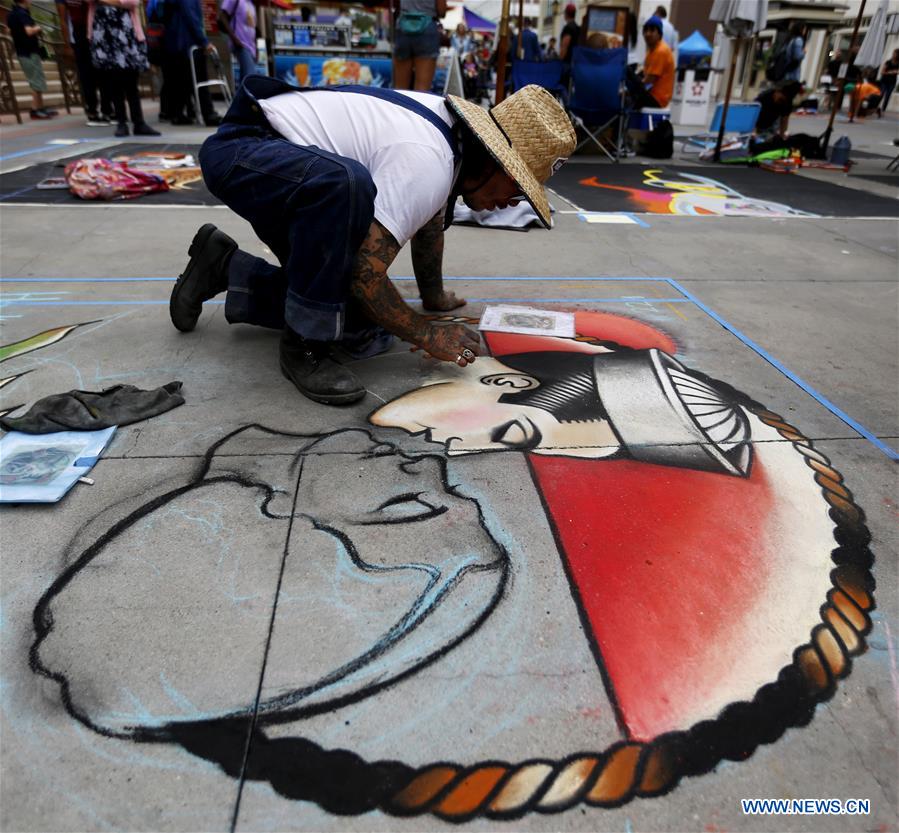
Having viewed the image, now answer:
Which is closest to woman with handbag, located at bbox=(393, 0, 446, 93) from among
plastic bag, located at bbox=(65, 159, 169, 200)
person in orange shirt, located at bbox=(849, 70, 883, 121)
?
plastic bag, located at bbox=(65, 159, 169, 200)

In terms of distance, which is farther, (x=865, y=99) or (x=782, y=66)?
(x=865, y=99)

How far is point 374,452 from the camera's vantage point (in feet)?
6.94

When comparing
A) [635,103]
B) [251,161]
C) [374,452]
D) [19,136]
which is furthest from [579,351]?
[19,136]

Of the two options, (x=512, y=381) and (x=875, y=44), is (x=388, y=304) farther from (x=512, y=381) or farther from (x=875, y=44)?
(x=875, y=44)

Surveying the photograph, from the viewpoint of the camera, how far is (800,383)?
107 inches

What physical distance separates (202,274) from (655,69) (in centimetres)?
830

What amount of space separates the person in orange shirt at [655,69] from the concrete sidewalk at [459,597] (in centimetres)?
720

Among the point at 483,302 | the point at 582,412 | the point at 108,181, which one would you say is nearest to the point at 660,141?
the point at 483,302

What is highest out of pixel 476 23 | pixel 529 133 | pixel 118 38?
pixel 476 23

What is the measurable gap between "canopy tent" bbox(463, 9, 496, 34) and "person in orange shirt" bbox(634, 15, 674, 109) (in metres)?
20.1

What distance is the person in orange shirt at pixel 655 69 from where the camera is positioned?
873 cm

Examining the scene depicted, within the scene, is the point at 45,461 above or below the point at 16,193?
below

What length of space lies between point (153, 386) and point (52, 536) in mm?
870

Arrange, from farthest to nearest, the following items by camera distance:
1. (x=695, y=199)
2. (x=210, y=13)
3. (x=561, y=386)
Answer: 1. (x=210, y=13)
2. (x=695, y=199)
3. (x=561, y=386)
